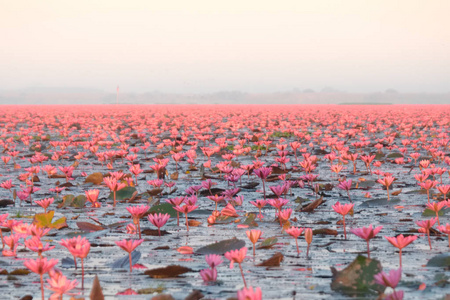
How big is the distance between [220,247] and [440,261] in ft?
4.62

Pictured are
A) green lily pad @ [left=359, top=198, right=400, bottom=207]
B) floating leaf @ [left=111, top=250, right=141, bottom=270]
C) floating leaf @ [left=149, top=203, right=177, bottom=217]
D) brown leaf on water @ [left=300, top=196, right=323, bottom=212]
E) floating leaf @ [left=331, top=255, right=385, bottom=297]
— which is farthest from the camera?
green lily pad @ [left=359, top=198, right=400, bottom=207]

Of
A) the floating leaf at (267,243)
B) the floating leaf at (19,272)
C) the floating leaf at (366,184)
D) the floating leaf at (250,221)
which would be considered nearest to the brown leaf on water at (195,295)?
the floating leaf at (267,243)

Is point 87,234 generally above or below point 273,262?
below

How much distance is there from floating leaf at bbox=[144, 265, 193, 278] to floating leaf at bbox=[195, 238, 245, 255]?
487 mm

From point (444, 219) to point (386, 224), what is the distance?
60 cm

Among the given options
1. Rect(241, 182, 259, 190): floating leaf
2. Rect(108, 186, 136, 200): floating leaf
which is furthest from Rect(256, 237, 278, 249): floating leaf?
Rect(241, 182, 259, 190): floating leaf

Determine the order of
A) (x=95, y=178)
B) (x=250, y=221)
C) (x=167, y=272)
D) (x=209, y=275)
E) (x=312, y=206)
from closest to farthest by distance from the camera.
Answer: (x=209, y=275) → (x=167, y=272) → (x=250, y=221) → (x=312, y=206) → (x=95, y=178)

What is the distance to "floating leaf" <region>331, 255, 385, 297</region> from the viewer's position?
8.32ft

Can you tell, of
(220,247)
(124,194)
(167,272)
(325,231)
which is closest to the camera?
(167,272)

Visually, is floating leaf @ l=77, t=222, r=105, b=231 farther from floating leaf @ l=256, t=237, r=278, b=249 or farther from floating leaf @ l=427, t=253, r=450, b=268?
floating leaf @ l=427, t=253, r=450, b=268

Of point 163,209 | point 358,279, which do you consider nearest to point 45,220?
point 163,209

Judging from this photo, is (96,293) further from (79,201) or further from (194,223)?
(79,201)

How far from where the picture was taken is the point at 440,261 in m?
Answer: 2.95

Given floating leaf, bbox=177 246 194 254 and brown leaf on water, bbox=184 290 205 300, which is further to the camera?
floating leaf, bbox=177 246 194 254
